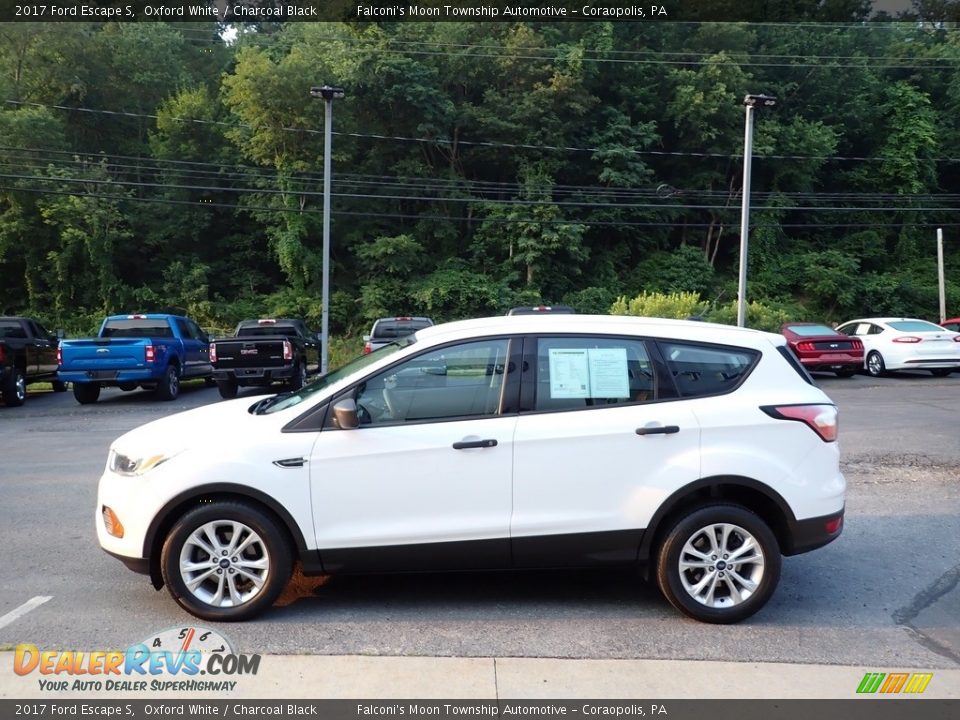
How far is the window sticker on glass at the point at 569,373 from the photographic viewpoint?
474 centimetres

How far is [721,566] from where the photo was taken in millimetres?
4633

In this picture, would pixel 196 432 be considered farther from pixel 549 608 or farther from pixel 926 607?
pixel 926 607

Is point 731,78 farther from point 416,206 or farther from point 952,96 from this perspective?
point 416,206

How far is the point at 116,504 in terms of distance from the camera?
4.66 m

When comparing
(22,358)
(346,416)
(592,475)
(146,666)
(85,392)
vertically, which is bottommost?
(146,666)

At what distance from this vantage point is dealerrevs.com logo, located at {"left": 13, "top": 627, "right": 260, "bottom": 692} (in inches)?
151

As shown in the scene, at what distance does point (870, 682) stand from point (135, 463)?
13.5ft

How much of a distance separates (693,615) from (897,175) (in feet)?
158

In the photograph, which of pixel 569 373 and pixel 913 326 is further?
pixel 913 326

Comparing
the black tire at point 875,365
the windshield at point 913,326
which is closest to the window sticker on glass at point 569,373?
the black tire at point 875,365

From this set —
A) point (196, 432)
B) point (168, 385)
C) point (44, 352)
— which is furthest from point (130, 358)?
point (196, 432)

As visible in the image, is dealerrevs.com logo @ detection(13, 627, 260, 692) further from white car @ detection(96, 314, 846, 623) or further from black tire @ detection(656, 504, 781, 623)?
black tire @ detection(656, 504, 781, 623)

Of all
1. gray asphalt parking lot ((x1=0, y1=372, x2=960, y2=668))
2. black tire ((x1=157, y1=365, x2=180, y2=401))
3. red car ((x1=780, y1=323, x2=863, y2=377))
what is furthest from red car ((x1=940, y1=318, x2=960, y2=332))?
black tire ((x1=157, y1=365, x2=180, y2=401))

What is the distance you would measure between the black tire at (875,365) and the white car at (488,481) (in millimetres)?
18148
